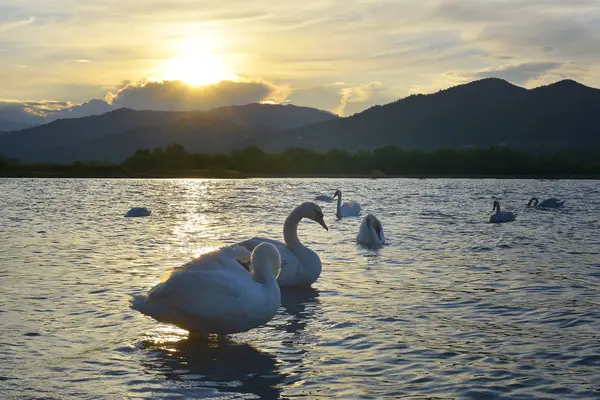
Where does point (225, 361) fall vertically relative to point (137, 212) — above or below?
below

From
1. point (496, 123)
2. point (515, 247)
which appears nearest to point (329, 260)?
point (515, 247)

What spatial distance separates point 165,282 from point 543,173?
417 feet

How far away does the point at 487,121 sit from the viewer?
183125mm

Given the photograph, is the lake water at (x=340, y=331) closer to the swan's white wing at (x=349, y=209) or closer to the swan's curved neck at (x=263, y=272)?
the swan's curved neck at (x=263, y=272)

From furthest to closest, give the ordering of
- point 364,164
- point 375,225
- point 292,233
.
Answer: point 364,164, point 375,225, point 292,233

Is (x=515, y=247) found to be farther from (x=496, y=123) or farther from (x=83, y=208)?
(x=496, y=123)

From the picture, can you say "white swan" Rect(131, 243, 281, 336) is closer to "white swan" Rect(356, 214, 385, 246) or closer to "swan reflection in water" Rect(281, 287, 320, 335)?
"swan reflection in water" Rect(281, 287, 320, 335)

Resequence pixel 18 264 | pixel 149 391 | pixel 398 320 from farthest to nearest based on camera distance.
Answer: pixel 18 264, pixel 398 320, pixel 149 391

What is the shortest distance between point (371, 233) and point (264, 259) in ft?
35.6

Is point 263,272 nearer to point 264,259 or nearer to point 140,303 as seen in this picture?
point 264,259

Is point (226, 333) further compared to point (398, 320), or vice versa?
point (398, 320)

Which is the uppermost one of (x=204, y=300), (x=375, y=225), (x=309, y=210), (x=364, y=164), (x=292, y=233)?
(x=364, y=164)

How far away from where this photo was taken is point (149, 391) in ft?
23.9

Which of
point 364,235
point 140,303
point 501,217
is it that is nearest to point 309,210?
point 140,303
